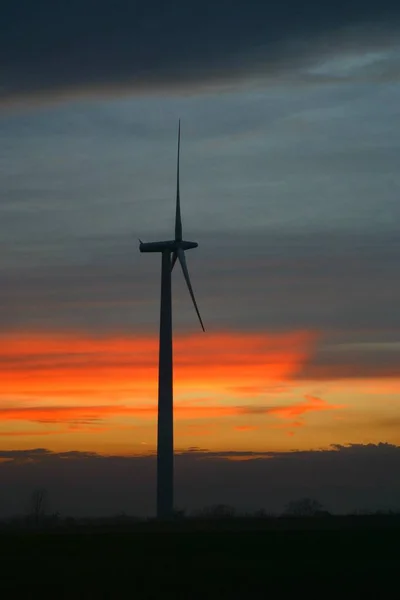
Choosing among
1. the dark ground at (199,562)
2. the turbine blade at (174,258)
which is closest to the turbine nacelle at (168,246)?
the turbine blade at (174,258)

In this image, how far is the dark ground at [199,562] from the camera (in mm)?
67812

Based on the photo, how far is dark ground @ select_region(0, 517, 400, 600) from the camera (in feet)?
222

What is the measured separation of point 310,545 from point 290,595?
2231cm

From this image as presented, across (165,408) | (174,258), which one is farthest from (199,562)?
(174,258)

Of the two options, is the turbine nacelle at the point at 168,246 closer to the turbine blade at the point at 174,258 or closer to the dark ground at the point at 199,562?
the turbine blade at the point at 174,258

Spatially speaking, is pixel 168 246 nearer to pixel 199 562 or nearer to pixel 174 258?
pixel 174 258

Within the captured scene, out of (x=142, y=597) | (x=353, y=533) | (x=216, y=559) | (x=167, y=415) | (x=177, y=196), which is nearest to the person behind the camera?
(x=142, y=597)

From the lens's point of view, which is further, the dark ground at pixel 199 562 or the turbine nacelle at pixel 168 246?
the turbine nacelle at pixel 168 246

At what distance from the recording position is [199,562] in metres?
78.8

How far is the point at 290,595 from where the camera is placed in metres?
66.8

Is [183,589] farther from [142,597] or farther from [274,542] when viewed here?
[274,542]

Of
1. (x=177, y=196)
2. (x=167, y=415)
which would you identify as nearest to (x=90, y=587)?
(x=167, y=415)

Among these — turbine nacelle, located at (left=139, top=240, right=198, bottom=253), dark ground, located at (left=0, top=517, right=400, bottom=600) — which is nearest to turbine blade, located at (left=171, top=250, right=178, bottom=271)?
turbine nacelle, located at (left=139, top=240, right=198, bottom=253)

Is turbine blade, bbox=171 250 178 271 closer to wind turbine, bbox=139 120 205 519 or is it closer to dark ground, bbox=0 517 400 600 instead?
wind turbine, bbox=139 120 205 519
